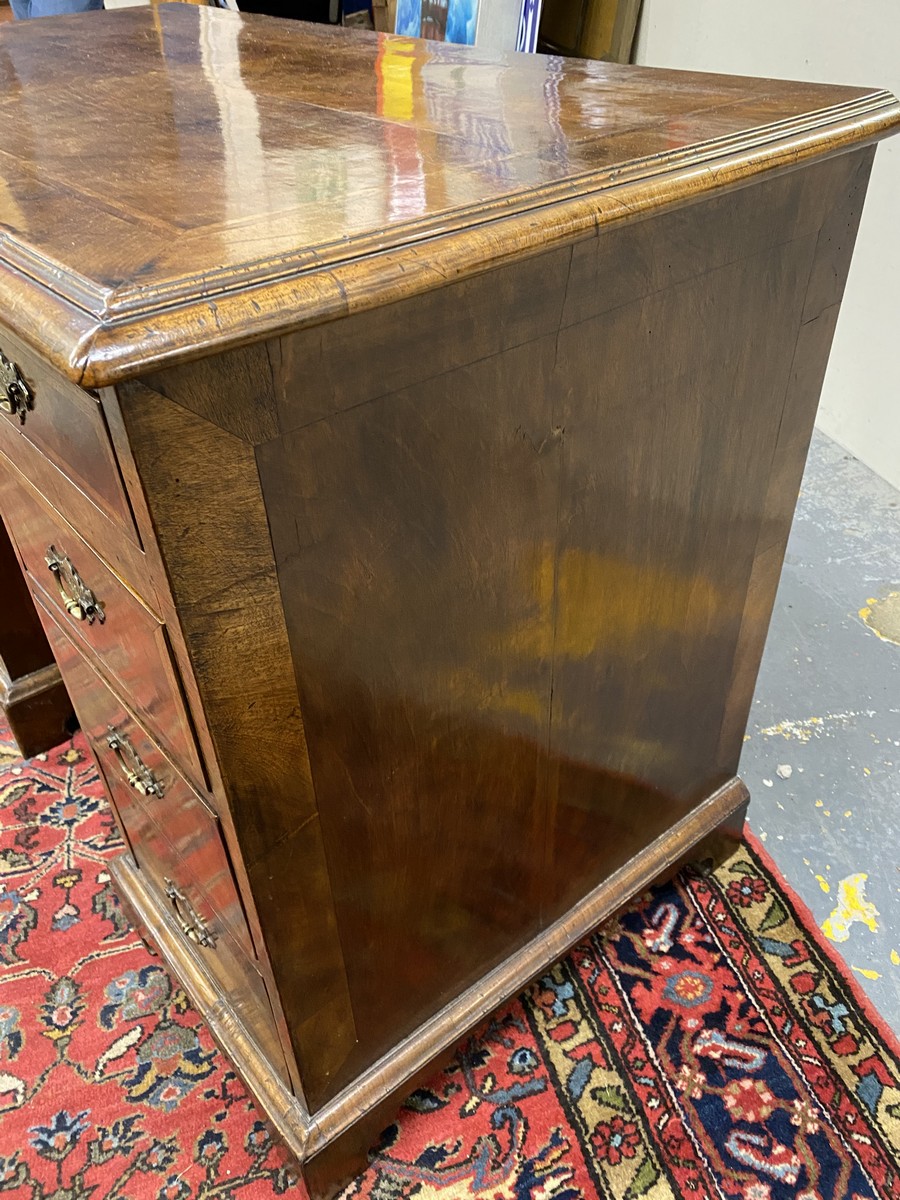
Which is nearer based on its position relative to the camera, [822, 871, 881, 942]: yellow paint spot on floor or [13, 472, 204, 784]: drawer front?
[13, 472, 204, 784]: drawer front

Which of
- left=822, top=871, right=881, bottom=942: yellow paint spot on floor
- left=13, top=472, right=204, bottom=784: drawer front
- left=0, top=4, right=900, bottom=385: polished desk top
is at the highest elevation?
left=0, top=4, right=900, bottom=385: polished desk top

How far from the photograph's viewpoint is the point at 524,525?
75cm

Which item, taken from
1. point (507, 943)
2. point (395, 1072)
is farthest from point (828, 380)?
point (395, 1072)

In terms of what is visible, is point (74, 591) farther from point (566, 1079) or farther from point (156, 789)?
point (566, 1079)

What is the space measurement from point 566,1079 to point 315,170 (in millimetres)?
985

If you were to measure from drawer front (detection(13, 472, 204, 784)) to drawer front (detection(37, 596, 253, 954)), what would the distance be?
0.04 metres

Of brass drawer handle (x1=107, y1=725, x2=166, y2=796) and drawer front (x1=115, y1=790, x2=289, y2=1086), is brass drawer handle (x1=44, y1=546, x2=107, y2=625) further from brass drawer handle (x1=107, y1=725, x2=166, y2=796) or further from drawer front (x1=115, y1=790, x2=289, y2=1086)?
drawer front (x1=115, y1=790, x2=289, y2=1086)

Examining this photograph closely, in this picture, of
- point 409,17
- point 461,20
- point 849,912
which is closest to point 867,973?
point 849,912

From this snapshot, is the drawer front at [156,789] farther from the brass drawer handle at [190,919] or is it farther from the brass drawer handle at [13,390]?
the brass drawer handle at [13,390]

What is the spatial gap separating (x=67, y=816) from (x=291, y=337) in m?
1.14

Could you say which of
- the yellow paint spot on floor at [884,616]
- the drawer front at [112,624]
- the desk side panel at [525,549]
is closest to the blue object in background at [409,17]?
the yellow paint spot on floor at [884,616]

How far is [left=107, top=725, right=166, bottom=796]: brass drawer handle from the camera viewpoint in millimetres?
834

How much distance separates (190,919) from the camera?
3.19 feet

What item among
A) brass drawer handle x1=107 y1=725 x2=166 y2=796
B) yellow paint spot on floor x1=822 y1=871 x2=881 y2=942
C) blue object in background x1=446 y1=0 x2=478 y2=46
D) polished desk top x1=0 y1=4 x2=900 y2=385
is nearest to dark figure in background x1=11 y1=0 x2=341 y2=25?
blue object in background x1=446 y1=0 x2=478 y2=46
